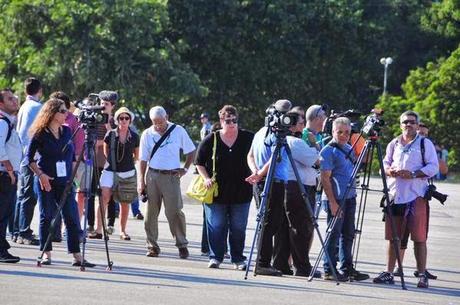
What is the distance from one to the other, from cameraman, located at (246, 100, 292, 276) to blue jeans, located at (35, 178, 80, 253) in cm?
200

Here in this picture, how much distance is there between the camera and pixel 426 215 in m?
15.1

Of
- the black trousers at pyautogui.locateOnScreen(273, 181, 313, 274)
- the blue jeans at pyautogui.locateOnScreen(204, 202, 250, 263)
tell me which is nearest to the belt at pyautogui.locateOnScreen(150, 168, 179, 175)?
the blue jeans at pyautogui.locateOnScreen(204, 202, 250, 263)

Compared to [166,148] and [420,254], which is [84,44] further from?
[420,254]

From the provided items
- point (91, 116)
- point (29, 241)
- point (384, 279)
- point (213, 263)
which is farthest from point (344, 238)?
point (29, 241)

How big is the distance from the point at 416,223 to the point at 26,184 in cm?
487

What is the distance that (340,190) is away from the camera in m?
15.0

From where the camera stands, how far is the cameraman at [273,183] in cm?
1477

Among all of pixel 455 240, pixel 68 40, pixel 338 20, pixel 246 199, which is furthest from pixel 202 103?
pixel 246 199

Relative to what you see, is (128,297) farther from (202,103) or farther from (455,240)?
(202,103)

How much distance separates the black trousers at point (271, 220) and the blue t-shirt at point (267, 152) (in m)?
0.12

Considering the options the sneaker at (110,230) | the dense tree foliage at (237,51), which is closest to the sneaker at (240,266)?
the sneaker at (110,230)

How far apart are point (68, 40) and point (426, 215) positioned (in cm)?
3999

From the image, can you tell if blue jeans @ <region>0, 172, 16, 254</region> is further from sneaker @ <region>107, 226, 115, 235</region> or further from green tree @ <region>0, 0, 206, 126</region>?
green tree @ <region>0, 0, 206, 126</region>

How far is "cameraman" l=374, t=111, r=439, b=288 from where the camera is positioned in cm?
1492
